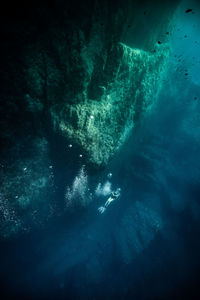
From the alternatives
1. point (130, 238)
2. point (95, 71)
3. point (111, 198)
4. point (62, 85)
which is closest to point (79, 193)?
point (111, 198)

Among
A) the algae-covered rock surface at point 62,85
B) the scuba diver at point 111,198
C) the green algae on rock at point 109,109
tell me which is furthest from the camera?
the scuba diver at point 111,198

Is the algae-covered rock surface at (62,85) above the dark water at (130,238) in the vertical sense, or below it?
above

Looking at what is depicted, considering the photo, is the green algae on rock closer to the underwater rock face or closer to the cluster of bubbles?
the underwater rock face

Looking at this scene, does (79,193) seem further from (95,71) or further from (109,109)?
(95,71)

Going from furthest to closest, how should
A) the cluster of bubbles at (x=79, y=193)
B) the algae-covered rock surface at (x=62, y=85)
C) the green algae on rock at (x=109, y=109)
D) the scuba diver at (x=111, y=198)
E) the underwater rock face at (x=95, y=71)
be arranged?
the scuba diver at (x=111, y=198)
the cluster of bubbles at (x=79, y=193)
the green algae on rock at (x=109, y=109)
the underwater rock face at (x=95, y=71)
the algae-covered rock surface at (x=62, y=85)

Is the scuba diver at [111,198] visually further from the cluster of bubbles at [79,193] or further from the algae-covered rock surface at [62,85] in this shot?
the algae-covered rock surface at [62,85]

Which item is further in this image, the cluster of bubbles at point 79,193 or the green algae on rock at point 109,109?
the cluster of bubbles at point 79,193

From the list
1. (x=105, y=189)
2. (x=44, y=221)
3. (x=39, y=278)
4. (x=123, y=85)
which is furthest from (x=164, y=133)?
(x=39, y=278)

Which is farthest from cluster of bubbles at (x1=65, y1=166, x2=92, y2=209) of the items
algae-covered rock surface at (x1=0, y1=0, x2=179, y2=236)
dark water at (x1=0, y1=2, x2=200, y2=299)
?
algae-covered rock surface at (x1=0, y1=0, x2=179, y2=236)

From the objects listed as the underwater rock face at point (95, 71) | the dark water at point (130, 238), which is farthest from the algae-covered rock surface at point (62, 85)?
the dark water at point (130, 238)
